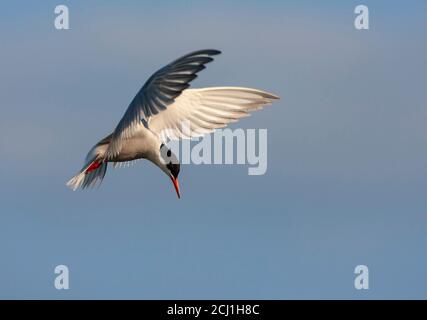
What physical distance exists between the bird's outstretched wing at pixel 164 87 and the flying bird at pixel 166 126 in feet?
0.04

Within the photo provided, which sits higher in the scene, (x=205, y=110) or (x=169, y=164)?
(x=205, y=110)

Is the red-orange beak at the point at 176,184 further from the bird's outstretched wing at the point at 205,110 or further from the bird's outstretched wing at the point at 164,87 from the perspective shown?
the bird's outstretched wing at the point at 164,87

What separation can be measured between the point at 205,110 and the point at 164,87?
1926mm

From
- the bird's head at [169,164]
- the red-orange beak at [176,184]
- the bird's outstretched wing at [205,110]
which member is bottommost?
the red-orange beak at [176,184]

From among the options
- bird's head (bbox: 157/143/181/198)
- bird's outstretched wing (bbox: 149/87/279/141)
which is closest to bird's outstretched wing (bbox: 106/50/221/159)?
bird's head (bbox: 157/143/181/198)

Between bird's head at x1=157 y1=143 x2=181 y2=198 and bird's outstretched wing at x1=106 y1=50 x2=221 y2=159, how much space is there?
93 cm

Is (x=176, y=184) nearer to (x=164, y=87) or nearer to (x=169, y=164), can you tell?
(x=169, y=164)

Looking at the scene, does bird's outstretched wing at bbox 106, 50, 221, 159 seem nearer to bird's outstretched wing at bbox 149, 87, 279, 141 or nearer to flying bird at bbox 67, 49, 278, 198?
flying bird at bbox 67, 49, 278, 198

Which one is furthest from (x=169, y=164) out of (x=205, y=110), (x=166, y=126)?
(x=205, y=110)

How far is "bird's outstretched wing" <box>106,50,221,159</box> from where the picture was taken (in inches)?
371

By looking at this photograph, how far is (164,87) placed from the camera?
389 inches

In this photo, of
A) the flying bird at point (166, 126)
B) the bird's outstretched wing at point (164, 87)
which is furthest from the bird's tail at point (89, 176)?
the bird's outstretched wing at point (164, 87)

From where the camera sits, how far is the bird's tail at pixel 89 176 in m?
11.6

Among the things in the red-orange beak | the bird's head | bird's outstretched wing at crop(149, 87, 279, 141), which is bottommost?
the red-orange beak
